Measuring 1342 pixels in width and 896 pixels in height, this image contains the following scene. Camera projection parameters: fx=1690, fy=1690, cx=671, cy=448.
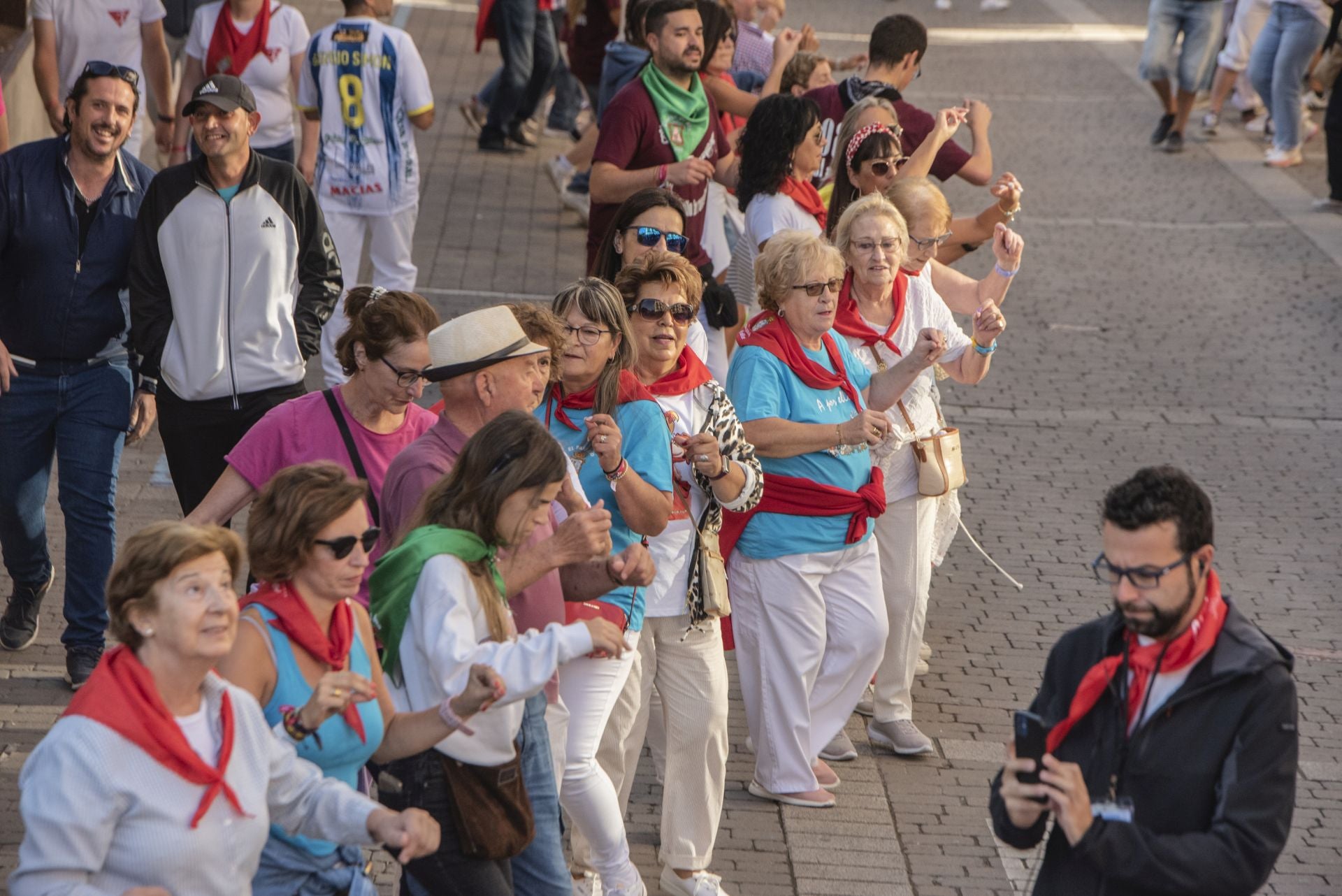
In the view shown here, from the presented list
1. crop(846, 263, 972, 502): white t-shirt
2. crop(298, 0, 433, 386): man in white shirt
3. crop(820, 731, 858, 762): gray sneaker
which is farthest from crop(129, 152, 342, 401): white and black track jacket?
crop(298, 0, 433, 386): man in white shirt

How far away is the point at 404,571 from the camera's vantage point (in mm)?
3951

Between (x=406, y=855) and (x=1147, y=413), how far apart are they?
308 inches

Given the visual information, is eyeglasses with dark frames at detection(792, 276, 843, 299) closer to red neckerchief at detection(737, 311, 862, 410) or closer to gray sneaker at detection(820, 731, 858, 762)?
red neckerchief at detection(737, 311, 862, 410)

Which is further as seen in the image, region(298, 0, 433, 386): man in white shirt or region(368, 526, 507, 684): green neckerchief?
region(298, 0, 433, 386): man in white shirt

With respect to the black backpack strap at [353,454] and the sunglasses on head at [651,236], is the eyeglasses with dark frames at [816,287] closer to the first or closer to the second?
the sunglasses on head at [651,236]

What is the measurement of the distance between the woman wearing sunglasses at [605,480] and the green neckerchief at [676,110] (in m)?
2.86

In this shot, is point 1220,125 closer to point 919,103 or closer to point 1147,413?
point 919,103

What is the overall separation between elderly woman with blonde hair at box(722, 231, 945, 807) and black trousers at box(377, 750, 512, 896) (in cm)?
208

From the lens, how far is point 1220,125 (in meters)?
18.4

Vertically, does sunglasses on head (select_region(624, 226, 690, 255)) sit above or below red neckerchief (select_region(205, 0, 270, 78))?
above

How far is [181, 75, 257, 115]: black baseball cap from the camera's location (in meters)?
5.97

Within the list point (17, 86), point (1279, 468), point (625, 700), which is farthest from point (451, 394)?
point (17, 86)

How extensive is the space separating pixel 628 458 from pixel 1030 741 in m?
1.95

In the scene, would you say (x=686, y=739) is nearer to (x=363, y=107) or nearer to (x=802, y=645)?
(x=802, y=645)
